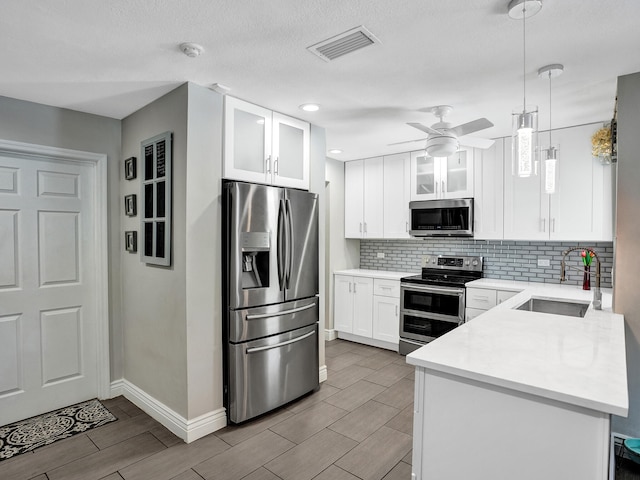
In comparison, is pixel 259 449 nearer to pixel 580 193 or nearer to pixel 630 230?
pixel 630 230

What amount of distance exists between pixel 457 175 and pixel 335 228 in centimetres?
170

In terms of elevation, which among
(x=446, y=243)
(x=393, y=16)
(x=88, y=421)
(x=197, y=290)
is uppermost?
(x=393, y=16)

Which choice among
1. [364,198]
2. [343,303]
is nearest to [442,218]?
[364,198]

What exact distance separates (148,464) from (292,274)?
1603mm

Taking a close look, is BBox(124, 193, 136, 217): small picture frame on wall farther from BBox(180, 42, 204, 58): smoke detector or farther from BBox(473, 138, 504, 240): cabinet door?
BBox(473, 138, 504, 240): cabinet door

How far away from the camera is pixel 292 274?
312 centimetres

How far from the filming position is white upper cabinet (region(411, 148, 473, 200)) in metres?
4.11

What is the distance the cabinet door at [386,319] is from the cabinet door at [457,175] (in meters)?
1.41

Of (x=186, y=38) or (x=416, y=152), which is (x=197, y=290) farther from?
(x=416, y=152)

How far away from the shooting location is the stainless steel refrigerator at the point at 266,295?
9.09 ft

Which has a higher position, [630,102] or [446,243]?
[630,102]

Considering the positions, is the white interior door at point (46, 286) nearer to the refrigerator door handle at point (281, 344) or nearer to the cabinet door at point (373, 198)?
the refrigerator door handle at point (281, 344)

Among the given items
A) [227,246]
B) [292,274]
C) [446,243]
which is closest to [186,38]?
[227,246]

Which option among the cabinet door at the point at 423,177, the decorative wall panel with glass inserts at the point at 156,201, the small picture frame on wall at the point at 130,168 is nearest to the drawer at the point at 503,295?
the cabinet door at the point at 423,177
